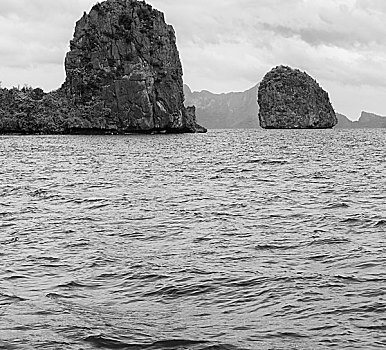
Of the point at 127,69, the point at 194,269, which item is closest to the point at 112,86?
the point at 127,69

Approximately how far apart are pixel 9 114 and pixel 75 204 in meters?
139

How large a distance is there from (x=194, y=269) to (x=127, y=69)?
149328mm

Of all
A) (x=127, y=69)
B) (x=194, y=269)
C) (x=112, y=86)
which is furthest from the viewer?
(x=127, y=69)

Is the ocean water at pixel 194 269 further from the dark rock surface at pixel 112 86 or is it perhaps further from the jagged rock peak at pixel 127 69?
the dark rock surface at pixel 112 86

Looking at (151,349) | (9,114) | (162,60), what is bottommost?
(151,349)

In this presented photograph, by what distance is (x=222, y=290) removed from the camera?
15219mm

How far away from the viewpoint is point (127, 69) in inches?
6393

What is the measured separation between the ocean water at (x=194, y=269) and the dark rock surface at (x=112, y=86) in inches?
4970

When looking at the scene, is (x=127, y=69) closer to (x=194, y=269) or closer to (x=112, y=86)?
(x=112, y=86)

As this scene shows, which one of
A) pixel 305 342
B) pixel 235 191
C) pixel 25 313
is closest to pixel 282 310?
pixel 305 342

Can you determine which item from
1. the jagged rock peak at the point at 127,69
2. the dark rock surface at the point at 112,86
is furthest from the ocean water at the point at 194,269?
the dark rock surface at the point at 112,86

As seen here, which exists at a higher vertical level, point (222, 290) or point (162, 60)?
point (162, 60)

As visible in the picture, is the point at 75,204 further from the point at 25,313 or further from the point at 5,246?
the point at 25,313

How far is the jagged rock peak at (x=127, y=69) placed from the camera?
160 meters
